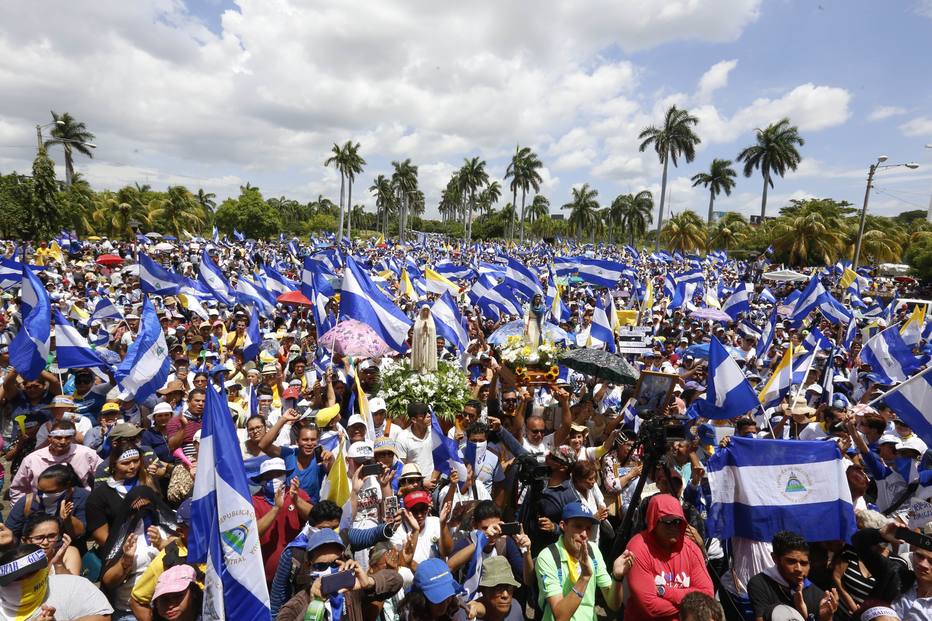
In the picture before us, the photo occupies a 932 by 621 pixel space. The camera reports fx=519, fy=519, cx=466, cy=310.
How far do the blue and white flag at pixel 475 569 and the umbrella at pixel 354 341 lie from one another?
15.1 ft

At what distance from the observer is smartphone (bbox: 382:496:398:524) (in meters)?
4.20

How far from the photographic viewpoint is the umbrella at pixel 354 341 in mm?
7816

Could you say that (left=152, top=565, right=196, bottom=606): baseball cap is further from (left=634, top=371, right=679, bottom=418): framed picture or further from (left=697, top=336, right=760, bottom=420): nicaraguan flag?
(left=697, top=336, right=760, bottom=420): nicaraguan flag

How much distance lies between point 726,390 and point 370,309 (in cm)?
527

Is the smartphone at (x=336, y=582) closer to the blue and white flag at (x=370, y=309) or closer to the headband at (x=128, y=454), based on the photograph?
the headband at (x=128, y=454)

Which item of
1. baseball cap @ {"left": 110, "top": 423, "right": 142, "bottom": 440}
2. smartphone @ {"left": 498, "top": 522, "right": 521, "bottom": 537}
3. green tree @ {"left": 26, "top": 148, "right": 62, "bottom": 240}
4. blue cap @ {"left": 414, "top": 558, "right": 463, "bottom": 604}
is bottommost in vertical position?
blue cap @ {"left": 414, "top": 558, "right": 463, "bottom": 604}

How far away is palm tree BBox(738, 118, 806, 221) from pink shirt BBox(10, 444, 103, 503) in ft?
234

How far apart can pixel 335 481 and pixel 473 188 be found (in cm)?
7456

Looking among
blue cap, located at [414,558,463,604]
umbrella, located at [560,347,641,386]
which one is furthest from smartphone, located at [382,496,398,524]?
umbrella, located at [560,347,641,386]

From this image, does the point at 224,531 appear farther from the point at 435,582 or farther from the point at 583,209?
the point at 583,209

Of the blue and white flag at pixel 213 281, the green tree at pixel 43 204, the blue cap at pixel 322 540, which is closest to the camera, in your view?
the blue cap at pixel 322 540

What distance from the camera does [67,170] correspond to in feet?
198

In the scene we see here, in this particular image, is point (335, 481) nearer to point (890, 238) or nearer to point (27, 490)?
point (27, 490)

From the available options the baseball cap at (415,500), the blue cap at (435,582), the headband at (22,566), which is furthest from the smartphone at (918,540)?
the headband at (22,566)
